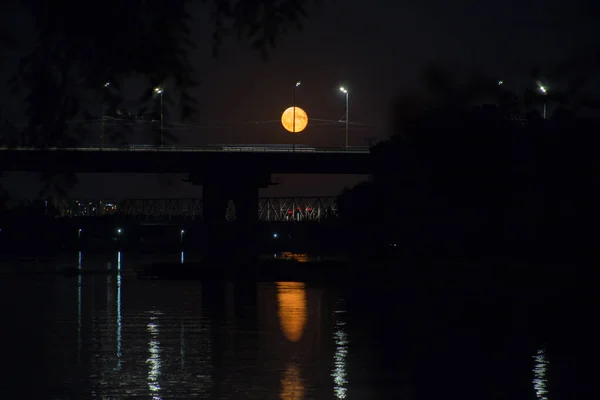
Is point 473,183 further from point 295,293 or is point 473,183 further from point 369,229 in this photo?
point 369,229

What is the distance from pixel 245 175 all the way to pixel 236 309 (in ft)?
336

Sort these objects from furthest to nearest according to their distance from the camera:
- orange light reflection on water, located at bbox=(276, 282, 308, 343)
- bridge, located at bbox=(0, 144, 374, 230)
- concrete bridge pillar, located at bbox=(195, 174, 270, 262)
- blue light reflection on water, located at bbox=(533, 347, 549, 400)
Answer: concrete bridge pillar, located at bbox=(195, 174, 270, 262) → bridge, located at bbox=(0, 144, 374, 230) → orange light reflection on water, located at bbox=(276, 282, 308, 343) → blue light reflection on water, located at bbox=(533, 347, 549, 400)

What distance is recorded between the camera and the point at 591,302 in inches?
2147

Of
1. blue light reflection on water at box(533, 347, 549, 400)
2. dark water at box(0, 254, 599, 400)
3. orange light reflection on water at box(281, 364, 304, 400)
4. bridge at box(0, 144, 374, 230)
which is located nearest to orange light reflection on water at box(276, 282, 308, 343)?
dark water at box(0, 254, 599, 400)

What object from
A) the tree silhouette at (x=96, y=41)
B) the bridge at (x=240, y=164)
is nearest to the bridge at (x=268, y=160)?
the bridge at (x=240, y=164)

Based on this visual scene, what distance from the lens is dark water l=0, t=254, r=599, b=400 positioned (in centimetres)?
2541

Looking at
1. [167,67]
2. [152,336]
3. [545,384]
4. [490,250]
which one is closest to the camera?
[167,67]

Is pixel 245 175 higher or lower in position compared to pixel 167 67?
higher

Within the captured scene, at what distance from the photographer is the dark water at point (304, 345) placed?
2541cm

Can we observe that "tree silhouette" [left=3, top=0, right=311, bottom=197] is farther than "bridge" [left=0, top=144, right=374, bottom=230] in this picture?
No

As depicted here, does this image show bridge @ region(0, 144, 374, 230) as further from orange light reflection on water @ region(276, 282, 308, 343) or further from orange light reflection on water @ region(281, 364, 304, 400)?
orange light reflection on water @ region(281, 364, 304, 400)

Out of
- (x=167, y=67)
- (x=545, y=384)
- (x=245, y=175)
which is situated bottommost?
(x=545, y=384)

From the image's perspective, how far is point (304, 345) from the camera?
3531cm

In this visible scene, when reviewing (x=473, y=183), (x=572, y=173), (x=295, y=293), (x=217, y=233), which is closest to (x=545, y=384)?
(x=295, y=293)
